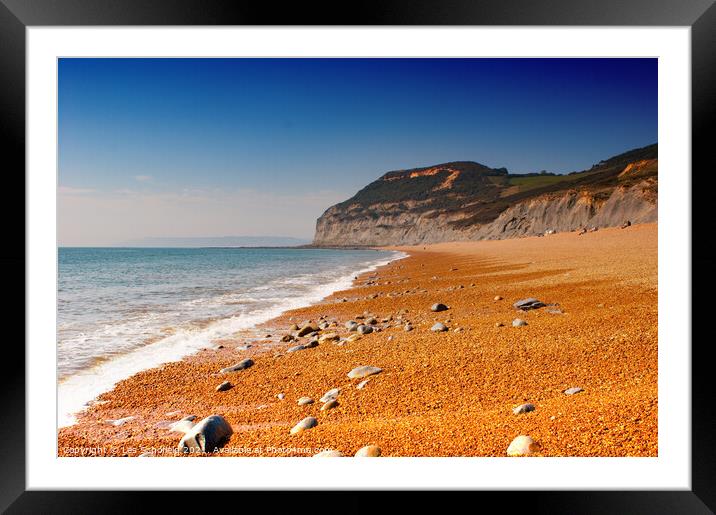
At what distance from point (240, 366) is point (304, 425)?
6.33 ft

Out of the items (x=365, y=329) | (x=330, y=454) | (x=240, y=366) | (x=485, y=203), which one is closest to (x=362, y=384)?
(x=330, y=454)

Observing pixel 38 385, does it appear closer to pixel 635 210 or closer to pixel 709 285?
pixel 709 285

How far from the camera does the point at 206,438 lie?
9.47 feet

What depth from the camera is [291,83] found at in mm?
9141

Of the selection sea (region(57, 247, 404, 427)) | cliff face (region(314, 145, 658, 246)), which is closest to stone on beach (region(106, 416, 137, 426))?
sea (region(57, 247, 404, 427))

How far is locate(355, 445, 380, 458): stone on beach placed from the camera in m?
2.56

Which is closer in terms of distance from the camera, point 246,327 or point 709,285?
point 709,285

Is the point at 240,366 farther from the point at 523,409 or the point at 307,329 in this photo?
the point at 523,409

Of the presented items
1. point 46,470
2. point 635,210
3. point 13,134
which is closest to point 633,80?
point 13,134

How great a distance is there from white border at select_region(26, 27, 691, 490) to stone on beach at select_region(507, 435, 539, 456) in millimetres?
60

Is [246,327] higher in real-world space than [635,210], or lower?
lower

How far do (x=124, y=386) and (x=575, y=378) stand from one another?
14.2 ft

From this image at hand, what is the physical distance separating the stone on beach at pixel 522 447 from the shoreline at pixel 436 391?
66 millimetres

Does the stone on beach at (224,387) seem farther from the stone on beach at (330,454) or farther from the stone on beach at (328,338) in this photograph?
the stone on beach at (330,454)
